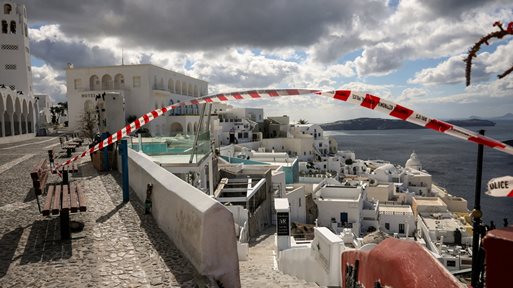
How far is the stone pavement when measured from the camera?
4.41 m

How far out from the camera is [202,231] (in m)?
4.23

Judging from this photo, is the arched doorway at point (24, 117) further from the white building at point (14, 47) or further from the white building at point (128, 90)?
the white building at point (14, 47)

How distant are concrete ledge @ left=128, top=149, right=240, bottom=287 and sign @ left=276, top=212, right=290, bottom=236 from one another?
8111 mm

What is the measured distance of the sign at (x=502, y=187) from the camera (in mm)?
3150

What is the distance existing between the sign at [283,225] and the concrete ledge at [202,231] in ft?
26.6

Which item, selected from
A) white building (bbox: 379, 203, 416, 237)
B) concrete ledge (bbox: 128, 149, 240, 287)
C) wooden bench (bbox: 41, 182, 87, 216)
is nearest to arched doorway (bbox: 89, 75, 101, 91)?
white building (bbox: 379, 203, 416, 237)

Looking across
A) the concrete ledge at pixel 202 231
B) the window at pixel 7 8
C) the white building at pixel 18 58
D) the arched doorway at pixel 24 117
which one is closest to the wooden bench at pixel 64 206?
the concrete ledge at pixel 202 231

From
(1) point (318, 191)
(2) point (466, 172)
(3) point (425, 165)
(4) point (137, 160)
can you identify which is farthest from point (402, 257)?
(3) point (425, 165)

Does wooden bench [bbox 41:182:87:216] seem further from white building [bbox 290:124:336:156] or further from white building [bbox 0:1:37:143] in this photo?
white building [bbox 290:124:336:156]

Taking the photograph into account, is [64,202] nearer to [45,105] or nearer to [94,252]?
[94,252]

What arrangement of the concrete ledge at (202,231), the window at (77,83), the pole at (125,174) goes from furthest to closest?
the window at (77,83) < the pole at (125,174) < the concrete ledge at (202,231)

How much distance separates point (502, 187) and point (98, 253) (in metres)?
4.84

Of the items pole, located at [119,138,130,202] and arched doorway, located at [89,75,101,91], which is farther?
arched doorway, located at [89,75,101,91]

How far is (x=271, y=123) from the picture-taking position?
63344 mm
